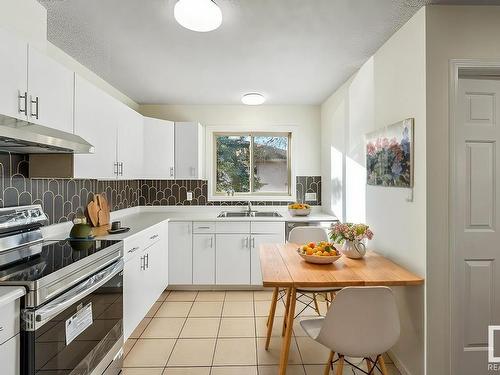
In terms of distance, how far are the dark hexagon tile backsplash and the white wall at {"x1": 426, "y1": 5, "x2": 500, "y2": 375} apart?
2538 mm

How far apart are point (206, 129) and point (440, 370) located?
3.69 metres

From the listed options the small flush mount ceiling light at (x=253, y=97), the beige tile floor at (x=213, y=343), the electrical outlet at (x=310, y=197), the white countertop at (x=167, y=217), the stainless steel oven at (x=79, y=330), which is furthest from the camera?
the electrical outlet at (x=310, y=197)

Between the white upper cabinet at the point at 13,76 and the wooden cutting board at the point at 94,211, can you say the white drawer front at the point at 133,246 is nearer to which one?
the wooden cutting board at the point at 94,211

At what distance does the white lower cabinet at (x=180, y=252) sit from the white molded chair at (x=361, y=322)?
2403mm

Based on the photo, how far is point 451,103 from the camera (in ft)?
6.29

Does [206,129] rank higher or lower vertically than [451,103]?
higher

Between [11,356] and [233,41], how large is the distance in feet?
7.73

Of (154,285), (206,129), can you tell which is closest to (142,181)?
(206,129)

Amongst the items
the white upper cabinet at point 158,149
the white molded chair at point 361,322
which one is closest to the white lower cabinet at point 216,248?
the white upper cabinet at point 158,149

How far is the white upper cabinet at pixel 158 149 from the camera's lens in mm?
3838

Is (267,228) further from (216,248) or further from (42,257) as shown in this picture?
(42,257)

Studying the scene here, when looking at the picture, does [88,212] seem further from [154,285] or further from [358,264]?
[358,264]

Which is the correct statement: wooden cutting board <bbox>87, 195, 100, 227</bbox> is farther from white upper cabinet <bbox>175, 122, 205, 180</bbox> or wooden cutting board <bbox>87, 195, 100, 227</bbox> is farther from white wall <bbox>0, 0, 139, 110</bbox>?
white wall <bbox>0, 0, 139, 110</bbox>

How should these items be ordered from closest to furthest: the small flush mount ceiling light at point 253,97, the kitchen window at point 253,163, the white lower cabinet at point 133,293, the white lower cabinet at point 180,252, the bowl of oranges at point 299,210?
the white lower cabinet at point 133,293 < the small flush mount ceiling light at point 253,97 < the white lower cabinet at point 180,252 < the bowl of oranges at point 299,210 < the kitchen window at point 253,163
